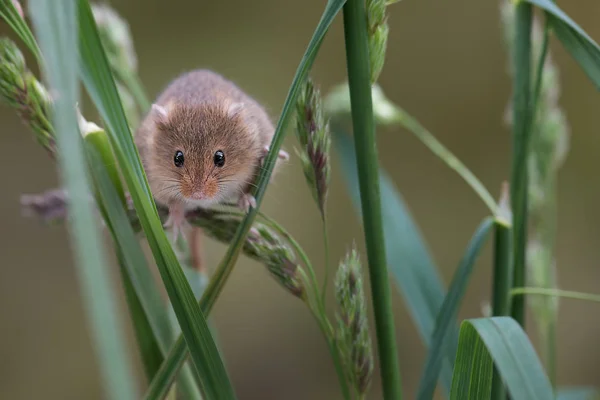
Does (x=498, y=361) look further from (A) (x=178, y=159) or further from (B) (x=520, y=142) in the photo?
(A) (x=178, y=159)

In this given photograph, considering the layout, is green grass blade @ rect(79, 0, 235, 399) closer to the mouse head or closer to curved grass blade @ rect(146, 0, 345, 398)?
curved grass blade @ rect(146, 0, 345, 398)

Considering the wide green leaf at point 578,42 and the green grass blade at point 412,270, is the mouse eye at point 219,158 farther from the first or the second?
the wide green leaf at point 578,42

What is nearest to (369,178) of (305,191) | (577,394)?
(577,394)

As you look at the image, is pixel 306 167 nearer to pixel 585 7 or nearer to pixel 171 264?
pixel 171 264

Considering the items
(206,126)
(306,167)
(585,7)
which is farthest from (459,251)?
(306,167)

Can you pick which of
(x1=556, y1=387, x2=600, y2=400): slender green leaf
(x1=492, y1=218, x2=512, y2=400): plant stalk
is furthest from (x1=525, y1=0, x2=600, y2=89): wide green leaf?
(x1=556, y1=387, x2=600, y2=400): slender green leaf

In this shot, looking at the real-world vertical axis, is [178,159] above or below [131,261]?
above
